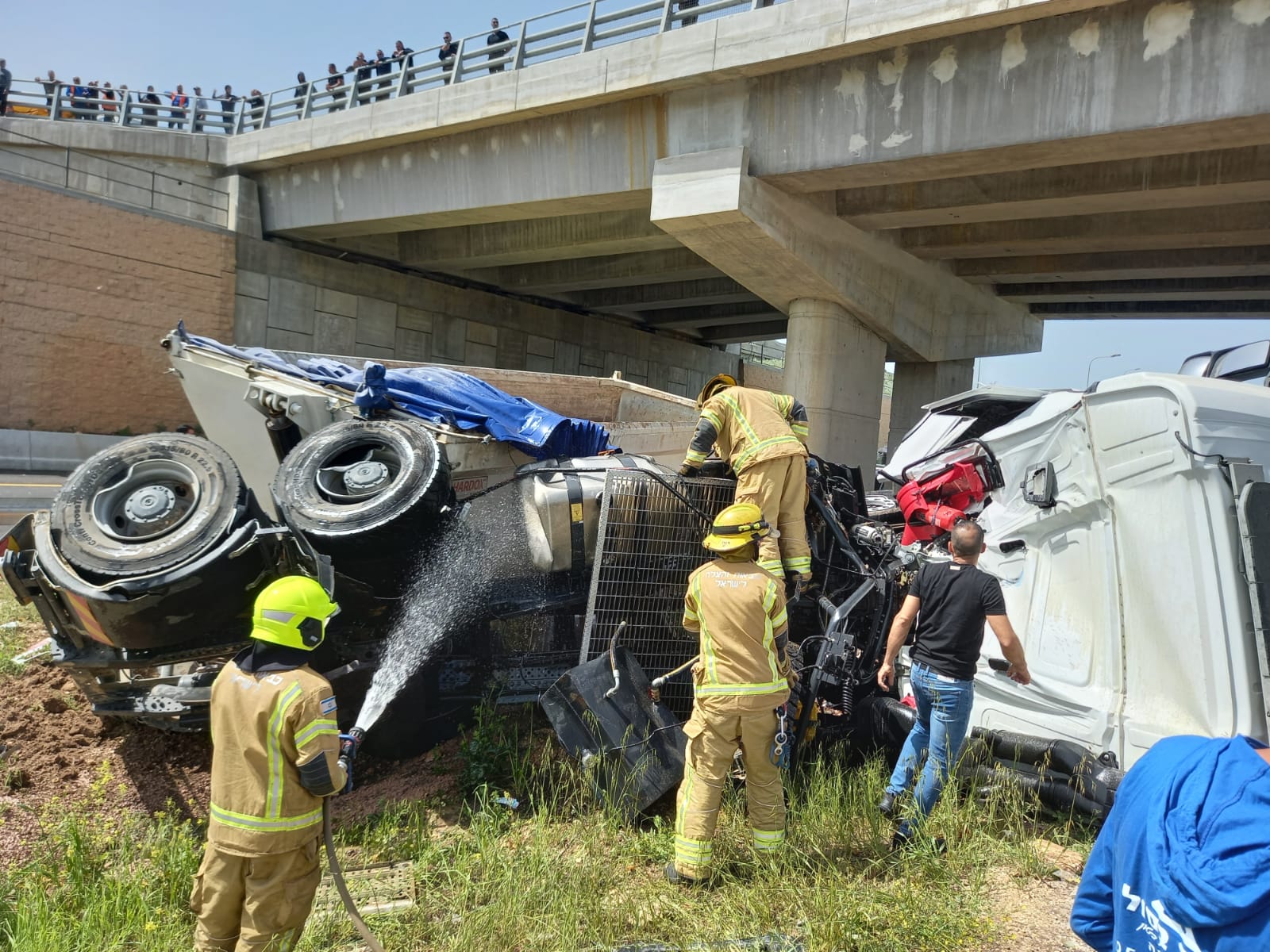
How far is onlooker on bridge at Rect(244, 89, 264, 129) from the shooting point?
16.7 meters

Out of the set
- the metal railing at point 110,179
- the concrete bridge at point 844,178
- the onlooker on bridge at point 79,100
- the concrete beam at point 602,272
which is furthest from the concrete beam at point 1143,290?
the onlooker on bridge at point 79,100

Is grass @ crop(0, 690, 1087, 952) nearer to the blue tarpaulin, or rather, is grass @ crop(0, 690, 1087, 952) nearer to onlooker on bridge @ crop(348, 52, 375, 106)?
the blue tarpaulin

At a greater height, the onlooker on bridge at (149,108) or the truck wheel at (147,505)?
the onlooker on bridge at (149,108)

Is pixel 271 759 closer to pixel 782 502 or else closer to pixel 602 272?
pixel 782 502

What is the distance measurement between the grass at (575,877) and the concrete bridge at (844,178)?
819 centimetres

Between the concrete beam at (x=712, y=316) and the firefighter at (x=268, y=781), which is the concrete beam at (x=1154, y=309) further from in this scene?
the firefighter at (x=268, y=781)

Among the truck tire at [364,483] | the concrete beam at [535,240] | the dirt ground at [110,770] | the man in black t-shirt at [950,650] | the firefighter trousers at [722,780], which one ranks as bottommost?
the dirt ground at [110,770]

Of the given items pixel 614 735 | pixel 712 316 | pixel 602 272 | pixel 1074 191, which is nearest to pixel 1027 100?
pixel 1074 191

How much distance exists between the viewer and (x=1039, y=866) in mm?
3426

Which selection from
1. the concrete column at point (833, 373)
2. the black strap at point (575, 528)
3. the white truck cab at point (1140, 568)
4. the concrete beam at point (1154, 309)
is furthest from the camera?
the concrete beam at point (1154, 309)

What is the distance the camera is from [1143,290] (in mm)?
15242

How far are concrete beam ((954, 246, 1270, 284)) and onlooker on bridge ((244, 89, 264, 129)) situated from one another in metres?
14.1

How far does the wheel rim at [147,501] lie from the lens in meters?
4.19

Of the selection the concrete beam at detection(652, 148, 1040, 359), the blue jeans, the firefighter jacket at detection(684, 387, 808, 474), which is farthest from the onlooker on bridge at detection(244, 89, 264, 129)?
the blue jeans
